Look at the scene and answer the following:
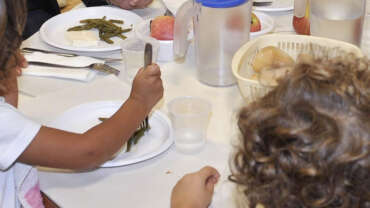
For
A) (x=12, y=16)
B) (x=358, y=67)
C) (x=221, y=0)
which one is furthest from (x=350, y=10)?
(x=12, y=16)

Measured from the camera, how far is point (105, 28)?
1.51m

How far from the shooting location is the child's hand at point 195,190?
879mm

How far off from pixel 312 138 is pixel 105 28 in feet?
3.27

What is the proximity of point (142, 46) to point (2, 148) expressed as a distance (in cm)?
52

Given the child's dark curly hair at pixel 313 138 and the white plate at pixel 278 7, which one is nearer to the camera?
the child's dark curly hair at pixel 313 138

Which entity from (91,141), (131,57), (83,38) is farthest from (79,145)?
(83,38)

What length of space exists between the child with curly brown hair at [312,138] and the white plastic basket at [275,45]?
346 mm

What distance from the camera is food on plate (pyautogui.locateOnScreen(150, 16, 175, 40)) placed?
1.34 metres

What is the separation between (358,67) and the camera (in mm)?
689

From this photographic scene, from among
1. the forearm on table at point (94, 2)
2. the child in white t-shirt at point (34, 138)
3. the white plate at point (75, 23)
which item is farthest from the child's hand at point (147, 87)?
the forearm on table at point (94, 2)

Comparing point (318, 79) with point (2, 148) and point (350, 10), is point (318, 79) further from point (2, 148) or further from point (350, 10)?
point (350, 10)

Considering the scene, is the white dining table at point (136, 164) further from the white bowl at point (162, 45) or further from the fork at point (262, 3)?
the fork at point (262, 3)

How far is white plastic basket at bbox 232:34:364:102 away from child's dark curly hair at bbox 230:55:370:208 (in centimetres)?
35

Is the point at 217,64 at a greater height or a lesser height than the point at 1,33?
lesser
